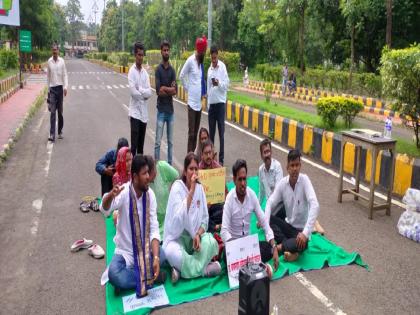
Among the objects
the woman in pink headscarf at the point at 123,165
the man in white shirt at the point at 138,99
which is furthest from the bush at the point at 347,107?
the woman in pink headscarf at the point at 123,165

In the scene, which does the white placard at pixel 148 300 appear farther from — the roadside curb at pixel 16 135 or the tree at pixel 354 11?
the tree at pixel 354 11

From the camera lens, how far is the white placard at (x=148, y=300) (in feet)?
14.3

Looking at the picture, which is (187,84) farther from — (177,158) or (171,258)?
(171,258)

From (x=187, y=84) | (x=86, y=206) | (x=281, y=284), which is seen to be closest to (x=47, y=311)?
(x=281, y=284)

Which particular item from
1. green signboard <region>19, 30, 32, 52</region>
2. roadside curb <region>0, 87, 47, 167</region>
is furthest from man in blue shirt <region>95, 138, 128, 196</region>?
green signboard <region>19, 30, 32, 52</region>

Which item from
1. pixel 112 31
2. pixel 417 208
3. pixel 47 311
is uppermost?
pixel 112 31

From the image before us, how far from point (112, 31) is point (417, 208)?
94132 mm

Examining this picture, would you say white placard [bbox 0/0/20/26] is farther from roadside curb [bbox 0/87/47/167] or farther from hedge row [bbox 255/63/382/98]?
hedge row [bbox 255/63/382/98]

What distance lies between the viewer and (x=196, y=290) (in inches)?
185

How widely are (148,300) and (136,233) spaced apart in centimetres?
63

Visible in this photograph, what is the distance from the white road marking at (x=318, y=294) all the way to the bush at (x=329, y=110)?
644 cm

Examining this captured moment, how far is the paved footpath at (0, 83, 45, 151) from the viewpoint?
12.4 metres

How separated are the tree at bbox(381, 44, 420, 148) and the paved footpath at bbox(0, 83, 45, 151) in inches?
321

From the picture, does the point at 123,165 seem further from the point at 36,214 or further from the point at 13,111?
the point at 13,111
